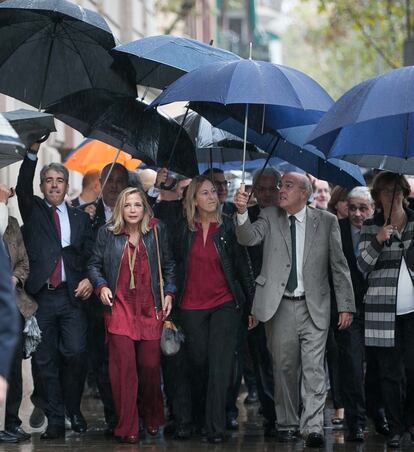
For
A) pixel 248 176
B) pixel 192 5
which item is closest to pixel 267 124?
pixel 248 176

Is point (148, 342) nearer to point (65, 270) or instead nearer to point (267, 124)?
point (65, 270)

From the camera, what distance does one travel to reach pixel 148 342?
10.9 metres

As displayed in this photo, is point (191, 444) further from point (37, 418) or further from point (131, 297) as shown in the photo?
point (37, 418)

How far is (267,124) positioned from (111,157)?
426cm

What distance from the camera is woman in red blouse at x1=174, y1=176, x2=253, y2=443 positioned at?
1090 cm

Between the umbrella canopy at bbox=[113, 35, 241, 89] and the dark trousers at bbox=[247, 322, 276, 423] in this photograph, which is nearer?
the umbrella canopy at bbox=[113, 35, 241, 89]

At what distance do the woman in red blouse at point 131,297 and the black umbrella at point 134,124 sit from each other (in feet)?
1.69

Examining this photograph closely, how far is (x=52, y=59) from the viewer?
11438mm

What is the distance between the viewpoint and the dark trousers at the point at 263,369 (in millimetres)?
11539

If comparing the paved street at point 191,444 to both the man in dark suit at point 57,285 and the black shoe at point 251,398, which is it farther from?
the black shoe at point 251,398

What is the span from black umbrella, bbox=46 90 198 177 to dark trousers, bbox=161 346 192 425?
1.55m

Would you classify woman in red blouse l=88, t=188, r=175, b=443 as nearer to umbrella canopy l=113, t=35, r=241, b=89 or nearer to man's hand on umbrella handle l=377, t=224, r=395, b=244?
umbrella canopy l=113, t=35, r=241, b=89

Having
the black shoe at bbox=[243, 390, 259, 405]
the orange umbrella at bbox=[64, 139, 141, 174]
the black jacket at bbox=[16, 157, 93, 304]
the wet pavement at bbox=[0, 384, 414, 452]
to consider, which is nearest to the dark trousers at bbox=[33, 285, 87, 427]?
the black jacket at bbox=[16, 157, 93, 304]

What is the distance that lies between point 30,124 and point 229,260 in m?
2.24
